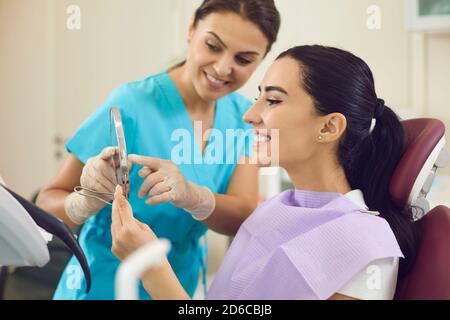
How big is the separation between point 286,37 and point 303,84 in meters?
0.16

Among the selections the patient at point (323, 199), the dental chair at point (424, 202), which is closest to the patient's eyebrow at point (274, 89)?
the patient at point (323, 199)

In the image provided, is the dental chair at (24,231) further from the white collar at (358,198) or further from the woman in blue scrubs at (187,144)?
the white collar at (358,198)

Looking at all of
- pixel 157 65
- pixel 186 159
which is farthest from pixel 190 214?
pixel 157 65

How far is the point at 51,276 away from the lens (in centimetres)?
205

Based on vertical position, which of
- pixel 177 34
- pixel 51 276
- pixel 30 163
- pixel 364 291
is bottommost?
pixel 51 276

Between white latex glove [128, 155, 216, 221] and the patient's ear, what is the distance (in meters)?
0.25

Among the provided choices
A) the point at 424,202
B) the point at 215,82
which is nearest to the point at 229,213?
the point at 215,82

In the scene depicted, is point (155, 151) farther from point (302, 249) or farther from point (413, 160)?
point (413, 160)

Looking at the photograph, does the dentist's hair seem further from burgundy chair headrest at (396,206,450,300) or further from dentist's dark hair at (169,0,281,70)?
burgundy chair headrest at (396,206,450,300)

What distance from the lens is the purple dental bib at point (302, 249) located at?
33.3 inches

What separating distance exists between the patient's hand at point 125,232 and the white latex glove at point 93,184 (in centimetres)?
13

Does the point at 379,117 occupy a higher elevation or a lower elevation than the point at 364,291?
higher

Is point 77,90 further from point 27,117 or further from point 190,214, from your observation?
point 190,214

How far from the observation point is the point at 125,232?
2.58 ft
